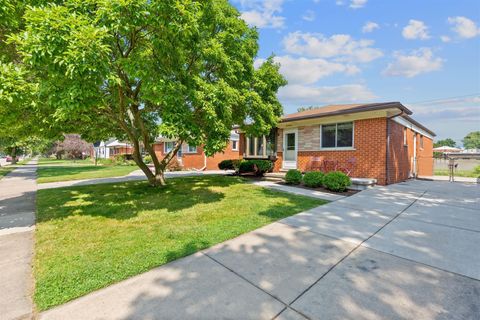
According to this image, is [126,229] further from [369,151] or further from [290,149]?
[290,149]

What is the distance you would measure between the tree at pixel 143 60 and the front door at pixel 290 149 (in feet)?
14.2

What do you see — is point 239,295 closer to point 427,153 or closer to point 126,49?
point 126,49

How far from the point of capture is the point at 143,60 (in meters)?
4.69

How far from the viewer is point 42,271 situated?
2.85m

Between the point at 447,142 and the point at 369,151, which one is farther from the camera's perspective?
the point at 447,142

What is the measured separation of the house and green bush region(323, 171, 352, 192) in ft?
6.83

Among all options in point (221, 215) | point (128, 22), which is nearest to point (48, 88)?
point (128, 22)

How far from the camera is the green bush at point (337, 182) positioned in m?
8.01

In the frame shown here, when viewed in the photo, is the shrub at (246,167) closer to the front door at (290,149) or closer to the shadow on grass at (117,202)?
the front door at (290,149)

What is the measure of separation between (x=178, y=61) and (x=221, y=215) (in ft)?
13.3

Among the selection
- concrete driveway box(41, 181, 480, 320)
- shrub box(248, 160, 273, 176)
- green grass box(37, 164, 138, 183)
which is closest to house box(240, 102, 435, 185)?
shrub box(248, 160, 273, 176)

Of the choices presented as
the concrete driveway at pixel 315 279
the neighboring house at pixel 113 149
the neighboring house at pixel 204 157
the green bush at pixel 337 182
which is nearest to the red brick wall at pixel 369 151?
the green bush at pixel 337 182

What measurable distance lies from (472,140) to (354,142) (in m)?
93.8

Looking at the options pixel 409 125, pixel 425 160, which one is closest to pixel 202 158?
pixel 409 125
